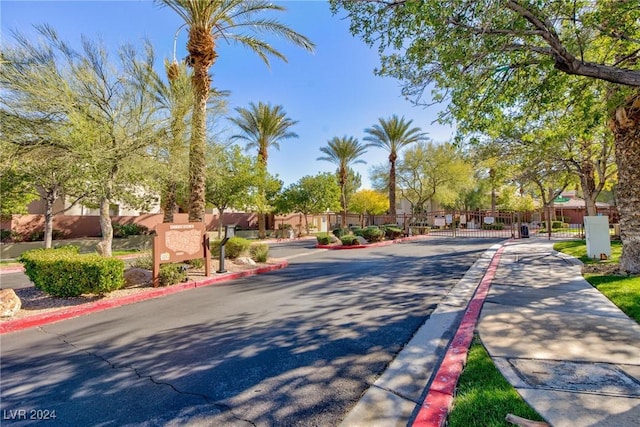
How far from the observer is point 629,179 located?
813 cm

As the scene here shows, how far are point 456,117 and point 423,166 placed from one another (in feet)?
102

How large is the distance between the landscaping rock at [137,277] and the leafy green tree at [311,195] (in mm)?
20433

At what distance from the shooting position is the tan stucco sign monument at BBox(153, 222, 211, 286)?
7984mm

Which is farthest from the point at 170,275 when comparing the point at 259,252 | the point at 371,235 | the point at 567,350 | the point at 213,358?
the point at 371,235

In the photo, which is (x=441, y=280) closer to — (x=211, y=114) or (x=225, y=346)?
(x=225, y=346)

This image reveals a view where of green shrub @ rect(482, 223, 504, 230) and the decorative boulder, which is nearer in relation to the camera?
the decorative boulder

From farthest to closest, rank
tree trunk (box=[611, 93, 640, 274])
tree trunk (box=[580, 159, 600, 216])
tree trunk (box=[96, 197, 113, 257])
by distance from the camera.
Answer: tree trunk (box=[580, 159, 600, 216])
tree trunk (box=[96, 197, 113, 257])
tree trunk (box=[611, 93, 640, 274])

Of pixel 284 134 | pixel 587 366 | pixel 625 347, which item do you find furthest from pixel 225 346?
pixel 284 134

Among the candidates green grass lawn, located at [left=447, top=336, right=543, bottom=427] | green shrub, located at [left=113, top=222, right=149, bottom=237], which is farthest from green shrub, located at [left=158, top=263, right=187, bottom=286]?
green shrub, located at [left=113, top=222, right=149, bottom=237]

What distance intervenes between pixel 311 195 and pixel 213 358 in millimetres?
24777

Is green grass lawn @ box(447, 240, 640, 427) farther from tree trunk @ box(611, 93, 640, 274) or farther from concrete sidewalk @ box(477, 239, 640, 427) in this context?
tree trunk @ box(611, 93, 640, 274)

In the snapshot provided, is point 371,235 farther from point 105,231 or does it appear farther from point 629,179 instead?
point 105,231

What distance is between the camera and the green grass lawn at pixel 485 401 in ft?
8.48

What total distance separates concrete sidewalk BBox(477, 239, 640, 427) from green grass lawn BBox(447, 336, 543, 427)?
118 millimetres
